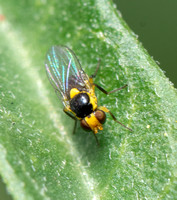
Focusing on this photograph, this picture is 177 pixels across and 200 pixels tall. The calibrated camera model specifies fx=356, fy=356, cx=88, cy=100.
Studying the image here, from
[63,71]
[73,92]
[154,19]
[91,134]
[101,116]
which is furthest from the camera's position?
[154,19]

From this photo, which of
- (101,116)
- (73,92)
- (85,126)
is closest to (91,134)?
(85,126)

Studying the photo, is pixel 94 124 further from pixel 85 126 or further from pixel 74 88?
pixel 74 88

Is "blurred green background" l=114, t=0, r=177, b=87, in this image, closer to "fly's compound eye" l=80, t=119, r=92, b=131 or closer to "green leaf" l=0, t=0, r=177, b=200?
"green leaf" l=0, t=0, r=177, b=200

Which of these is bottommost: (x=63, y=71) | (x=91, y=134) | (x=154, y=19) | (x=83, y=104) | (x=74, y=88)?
(x=154, y=19)

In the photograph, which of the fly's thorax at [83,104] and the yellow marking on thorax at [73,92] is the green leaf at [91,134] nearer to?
the fly's thorax at [83,104]

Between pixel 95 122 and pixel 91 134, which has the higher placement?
pixel 95 122

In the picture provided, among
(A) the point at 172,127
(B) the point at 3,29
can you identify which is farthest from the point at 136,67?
(B) the point at 3,29

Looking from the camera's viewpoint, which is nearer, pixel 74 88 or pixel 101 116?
pixel 101 116
